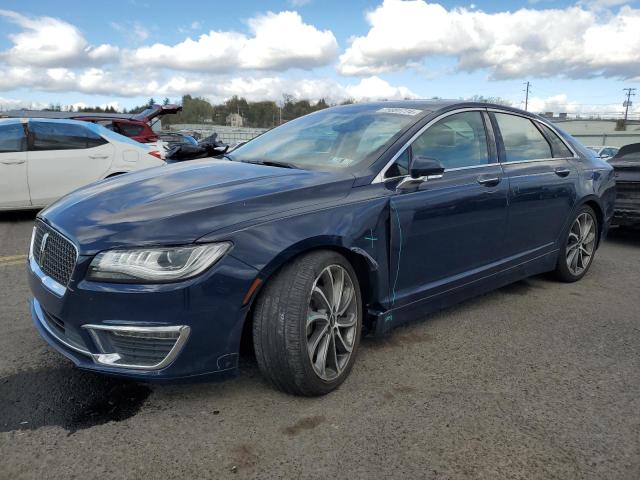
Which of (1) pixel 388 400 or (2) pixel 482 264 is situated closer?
(1) pixel 388 400

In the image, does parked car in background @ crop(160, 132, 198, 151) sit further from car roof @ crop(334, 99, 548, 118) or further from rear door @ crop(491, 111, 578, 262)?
rear door @ crop(491, 111, 578, 262)

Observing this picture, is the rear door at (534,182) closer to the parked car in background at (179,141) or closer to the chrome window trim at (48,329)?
the chrome window trim at (48,329)

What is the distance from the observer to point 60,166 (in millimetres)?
7707

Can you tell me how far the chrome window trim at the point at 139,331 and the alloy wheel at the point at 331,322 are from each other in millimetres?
593

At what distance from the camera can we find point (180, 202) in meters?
2.51

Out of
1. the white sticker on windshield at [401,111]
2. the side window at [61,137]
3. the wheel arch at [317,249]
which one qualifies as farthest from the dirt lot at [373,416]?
the side window at [61,137]

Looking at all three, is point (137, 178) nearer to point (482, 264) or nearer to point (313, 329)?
point (313, 329)

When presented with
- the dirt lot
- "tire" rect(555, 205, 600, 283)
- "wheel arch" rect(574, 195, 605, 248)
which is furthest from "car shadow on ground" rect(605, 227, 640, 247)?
the dirt lot

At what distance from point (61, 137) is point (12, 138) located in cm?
64

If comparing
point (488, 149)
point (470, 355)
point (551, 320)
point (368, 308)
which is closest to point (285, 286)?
point (368, 308)

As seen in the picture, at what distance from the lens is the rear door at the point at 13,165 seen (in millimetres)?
7375

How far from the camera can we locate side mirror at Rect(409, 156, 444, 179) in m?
3.02

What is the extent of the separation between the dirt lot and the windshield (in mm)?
1208

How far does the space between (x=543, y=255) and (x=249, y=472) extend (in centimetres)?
322
